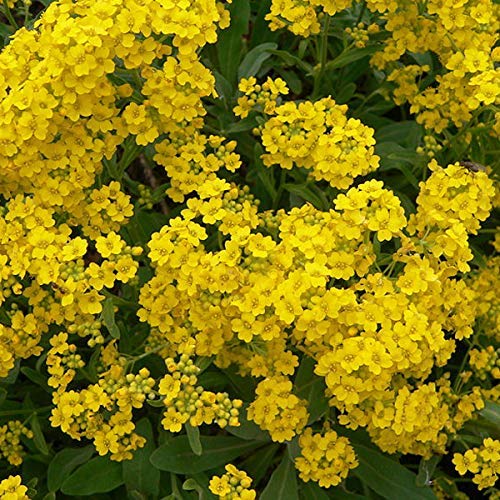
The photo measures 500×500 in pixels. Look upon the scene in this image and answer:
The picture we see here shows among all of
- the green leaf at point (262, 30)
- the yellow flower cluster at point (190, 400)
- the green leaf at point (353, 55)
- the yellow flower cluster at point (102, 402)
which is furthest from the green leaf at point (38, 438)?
the green leaf at point (262, 30)

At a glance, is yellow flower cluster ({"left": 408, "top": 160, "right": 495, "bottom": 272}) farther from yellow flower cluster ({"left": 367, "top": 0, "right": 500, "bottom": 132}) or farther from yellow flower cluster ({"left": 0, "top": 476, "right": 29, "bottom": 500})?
yellow flower cluster ({"left": 0, "top": 476, "right": 29, "bottom": 500})

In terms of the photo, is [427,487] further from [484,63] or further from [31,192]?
[31,192]

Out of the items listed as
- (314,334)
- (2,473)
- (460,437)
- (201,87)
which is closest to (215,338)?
(314,334)

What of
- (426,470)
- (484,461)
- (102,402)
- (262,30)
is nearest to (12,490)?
(102,402)

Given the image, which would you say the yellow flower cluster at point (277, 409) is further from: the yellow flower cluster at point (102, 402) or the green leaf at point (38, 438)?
the green leaf at point (38, 438)

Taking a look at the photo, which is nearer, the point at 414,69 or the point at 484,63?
the point at 484,63

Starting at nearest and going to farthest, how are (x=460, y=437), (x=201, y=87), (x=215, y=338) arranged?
(x=215, y=338)
(x=201, y=87)
(x=460, y=437)

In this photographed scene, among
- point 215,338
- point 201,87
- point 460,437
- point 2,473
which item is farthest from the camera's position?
point 2,473

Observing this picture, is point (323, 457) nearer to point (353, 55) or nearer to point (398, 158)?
point (398, 158)
